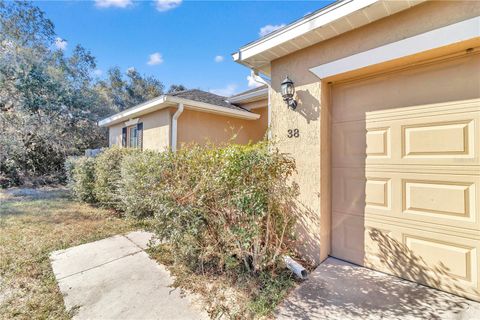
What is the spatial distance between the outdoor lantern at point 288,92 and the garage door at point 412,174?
69cm

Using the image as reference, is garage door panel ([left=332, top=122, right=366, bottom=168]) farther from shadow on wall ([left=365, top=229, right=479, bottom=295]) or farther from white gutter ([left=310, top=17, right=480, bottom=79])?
shadow on wall ([left=365, top=229, right=479, bottom=295])

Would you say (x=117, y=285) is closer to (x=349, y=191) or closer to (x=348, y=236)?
(x=348, y=236)

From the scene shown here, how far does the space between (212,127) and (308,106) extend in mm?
5584

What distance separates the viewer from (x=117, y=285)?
3.42 meters

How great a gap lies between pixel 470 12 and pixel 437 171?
6.22 feet

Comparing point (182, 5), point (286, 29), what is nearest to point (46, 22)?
point (182, 5)

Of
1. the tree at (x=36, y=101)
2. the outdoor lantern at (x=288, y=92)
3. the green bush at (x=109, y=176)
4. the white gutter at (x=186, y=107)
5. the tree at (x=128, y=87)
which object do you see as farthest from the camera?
the tree at (x=128, y=87)

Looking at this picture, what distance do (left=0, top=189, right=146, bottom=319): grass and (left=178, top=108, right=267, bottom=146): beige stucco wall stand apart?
140 inches

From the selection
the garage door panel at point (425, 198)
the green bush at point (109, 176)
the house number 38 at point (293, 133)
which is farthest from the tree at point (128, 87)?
the garage door panel at point (425, 198)

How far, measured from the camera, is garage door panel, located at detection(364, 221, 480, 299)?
2832mm

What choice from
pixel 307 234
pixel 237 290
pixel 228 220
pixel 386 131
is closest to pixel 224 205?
pixel 228 220

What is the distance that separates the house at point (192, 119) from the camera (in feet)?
26.1

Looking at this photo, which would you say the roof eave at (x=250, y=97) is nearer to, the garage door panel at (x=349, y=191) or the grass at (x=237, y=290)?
the garage door panel at (x=349, y=191)

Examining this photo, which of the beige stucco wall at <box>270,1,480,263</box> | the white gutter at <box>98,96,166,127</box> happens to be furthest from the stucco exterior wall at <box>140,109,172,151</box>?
the beige stucco wall at <box>270,1,480,263</box>
